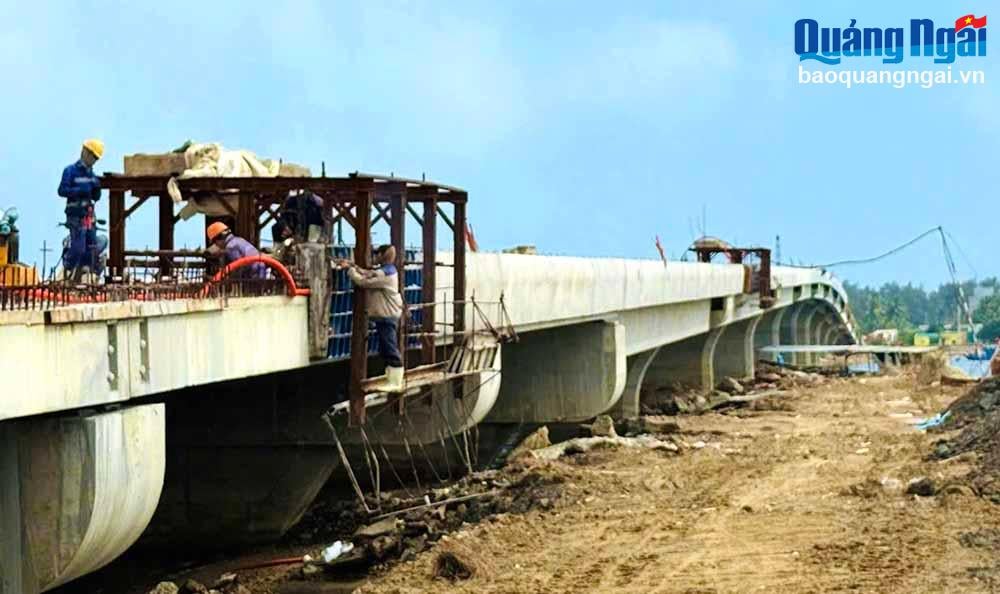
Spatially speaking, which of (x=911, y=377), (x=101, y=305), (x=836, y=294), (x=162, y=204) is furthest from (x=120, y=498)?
(x=836, y=294)

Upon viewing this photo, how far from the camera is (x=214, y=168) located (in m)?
17.2

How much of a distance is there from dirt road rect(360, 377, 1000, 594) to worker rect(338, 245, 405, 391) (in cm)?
192

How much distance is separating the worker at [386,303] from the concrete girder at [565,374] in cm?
1287

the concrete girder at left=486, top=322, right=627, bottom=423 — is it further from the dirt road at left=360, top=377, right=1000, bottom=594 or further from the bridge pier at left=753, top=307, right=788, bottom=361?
the bridge pier at left=753, top=307, right=788, bottom=361

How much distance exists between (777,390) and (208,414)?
94.8 feet

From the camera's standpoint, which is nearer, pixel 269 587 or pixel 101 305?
pixel 101 305

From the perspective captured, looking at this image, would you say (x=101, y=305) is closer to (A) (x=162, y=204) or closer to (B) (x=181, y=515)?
(A) (x=162, y=204)

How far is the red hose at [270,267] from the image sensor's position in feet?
47.1

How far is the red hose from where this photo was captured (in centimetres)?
1434

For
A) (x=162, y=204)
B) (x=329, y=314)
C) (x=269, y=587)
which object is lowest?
(x=269, y=587)

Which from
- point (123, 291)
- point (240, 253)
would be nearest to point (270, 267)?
point (240, 253)

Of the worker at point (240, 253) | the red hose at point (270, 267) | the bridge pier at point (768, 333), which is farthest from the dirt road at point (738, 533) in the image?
the bridge pier at point (768, 333)

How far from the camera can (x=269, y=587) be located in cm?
1819

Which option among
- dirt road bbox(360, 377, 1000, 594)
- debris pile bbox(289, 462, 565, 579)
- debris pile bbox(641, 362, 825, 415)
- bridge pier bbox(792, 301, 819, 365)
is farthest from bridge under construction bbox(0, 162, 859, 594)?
bridge pier bbox(792, 301, 819, 365)
